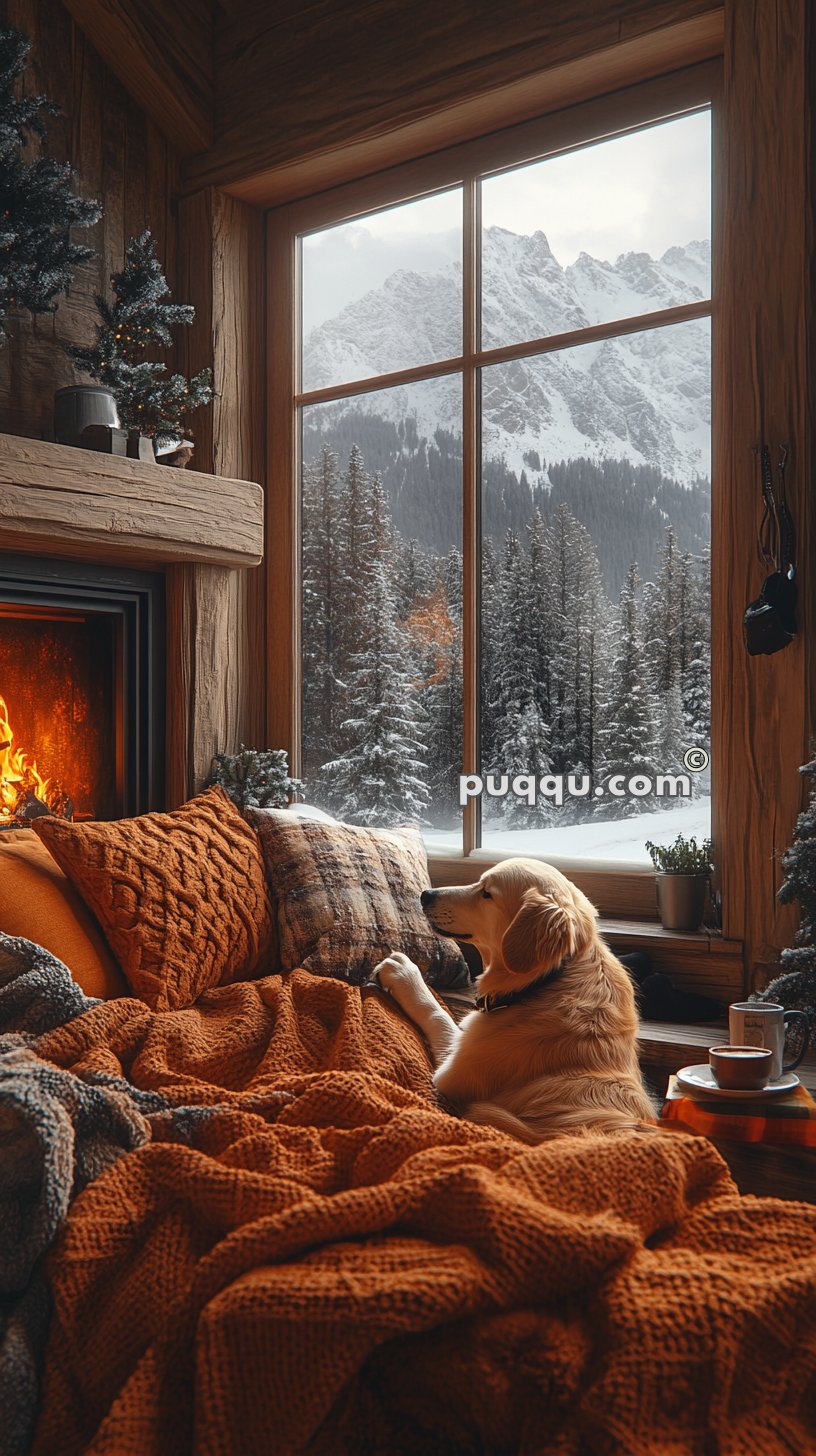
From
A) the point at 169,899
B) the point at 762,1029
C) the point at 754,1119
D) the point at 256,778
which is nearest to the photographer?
the point at 754,1119

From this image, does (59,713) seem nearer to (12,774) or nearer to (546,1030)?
(12,774)

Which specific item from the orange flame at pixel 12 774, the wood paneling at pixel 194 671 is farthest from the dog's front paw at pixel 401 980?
the orange flame at pixel 12 774

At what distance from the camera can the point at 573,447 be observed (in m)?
2.87

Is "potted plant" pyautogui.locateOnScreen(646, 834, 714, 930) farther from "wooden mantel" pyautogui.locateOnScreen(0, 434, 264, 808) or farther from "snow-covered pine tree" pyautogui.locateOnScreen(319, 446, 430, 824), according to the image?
"wooden mantel" pyautogui.locateOnScreen(0, 434, 264, 808)

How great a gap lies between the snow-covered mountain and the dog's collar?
145 centimetres

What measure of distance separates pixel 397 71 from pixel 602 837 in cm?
219

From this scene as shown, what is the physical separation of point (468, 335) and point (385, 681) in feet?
3.40

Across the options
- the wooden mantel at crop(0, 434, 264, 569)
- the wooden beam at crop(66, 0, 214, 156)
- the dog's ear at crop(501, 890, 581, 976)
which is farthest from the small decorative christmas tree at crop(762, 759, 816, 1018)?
the wooden beam at crop(66, 0, 214, 156)

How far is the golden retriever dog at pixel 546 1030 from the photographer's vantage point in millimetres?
1650

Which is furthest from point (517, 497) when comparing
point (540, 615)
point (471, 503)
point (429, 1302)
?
point (429, 1302)

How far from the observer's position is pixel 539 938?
1.77 m

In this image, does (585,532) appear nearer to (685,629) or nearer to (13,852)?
(685,629)

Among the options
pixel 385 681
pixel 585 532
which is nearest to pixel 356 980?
pixel 385 681

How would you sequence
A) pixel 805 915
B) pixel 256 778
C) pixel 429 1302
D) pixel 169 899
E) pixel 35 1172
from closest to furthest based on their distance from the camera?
pixel 429 1302
pixel 35 1172
pixel 805 915
pixel 169 899
pixel 256 778
